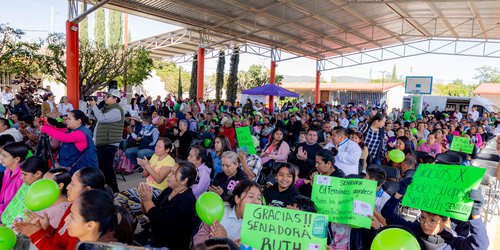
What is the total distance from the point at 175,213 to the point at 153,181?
1.41 m

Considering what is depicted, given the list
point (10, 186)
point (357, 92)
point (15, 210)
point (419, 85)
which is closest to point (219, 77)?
point (419, 85)

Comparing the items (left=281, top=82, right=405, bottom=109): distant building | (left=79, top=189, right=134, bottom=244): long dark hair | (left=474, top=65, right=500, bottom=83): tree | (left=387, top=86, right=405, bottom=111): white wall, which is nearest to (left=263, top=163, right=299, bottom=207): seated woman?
(left=79, top=189, right=134, bottom=244): long dark hair

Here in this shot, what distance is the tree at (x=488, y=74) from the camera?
208 feet

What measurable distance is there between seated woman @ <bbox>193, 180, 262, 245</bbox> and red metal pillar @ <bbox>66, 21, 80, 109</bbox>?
9391mm

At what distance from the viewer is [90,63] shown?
12.0 m

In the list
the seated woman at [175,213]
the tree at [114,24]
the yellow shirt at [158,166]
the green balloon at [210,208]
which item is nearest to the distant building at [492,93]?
the tree at [114,24]

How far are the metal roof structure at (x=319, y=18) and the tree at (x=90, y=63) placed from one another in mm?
1899

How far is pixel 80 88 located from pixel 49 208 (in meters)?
9.92

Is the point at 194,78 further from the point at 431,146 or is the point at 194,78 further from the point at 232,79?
the point at 431,146

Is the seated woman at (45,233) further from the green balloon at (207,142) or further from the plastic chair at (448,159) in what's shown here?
the plastic chair at (448,159)

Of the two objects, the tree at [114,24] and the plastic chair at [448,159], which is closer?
the plastic chair at [448,159]

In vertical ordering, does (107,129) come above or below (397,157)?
above

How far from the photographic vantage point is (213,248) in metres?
1.75

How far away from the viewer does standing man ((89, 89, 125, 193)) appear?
5168 millimetres
